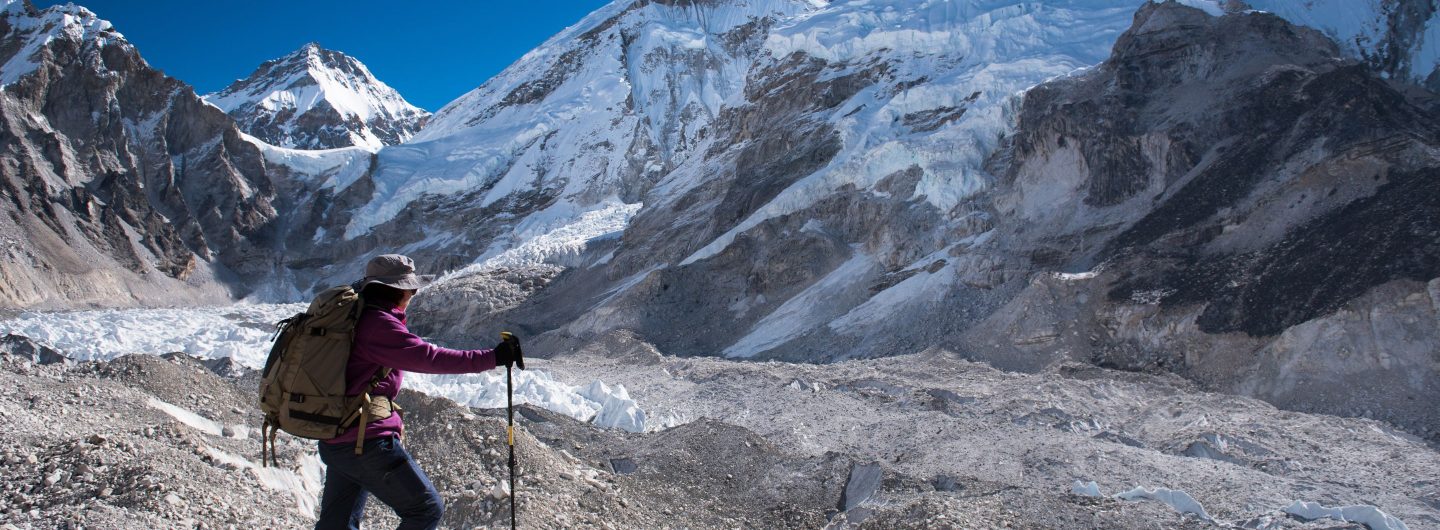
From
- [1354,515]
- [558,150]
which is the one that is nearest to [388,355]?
[1354,515]

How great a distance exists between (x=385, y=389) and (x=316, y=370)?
1.31 ft

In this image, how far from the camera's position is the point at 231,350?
85.3 feet

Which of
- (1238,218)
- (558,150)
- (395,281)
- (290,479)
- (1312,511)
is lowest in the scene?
(1238,218)

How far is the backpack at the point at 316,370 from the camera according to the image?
4.31m

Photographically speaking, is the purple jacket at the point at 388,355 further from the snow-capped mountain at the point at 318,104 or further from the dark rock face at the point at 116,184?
the snow-capped mountain at the point at 318,104

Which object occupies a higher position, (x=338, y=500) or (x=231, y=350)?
(x=338, y=500)

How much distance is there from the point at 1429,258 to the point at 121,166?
238 feet

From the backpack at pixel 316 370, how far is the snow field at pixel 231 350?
5572 millimetres

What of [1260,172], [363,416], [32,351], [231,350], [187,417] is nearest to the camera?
[363,416]

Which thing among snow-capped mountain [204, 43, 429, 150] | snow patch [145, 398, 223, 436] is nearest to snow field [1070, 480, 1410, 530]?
snow patch [145, 398, 223, 436]

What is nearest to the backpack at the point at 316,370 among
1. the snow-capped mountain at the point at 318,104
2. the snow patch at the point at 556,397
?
the snow patch at the point at 556,397

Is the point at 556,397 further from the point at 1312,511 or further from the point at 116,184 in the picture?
the point at 116,184

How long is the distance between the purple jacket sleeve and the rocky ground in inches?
86.5

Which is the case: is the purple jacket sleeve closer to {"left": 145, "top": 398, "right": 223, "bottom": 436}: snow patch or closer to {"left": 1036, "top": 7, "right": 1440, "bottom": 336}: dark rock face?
{"left": 145, "top": 398, "right": 223, "bottom": 436}: snow patch
